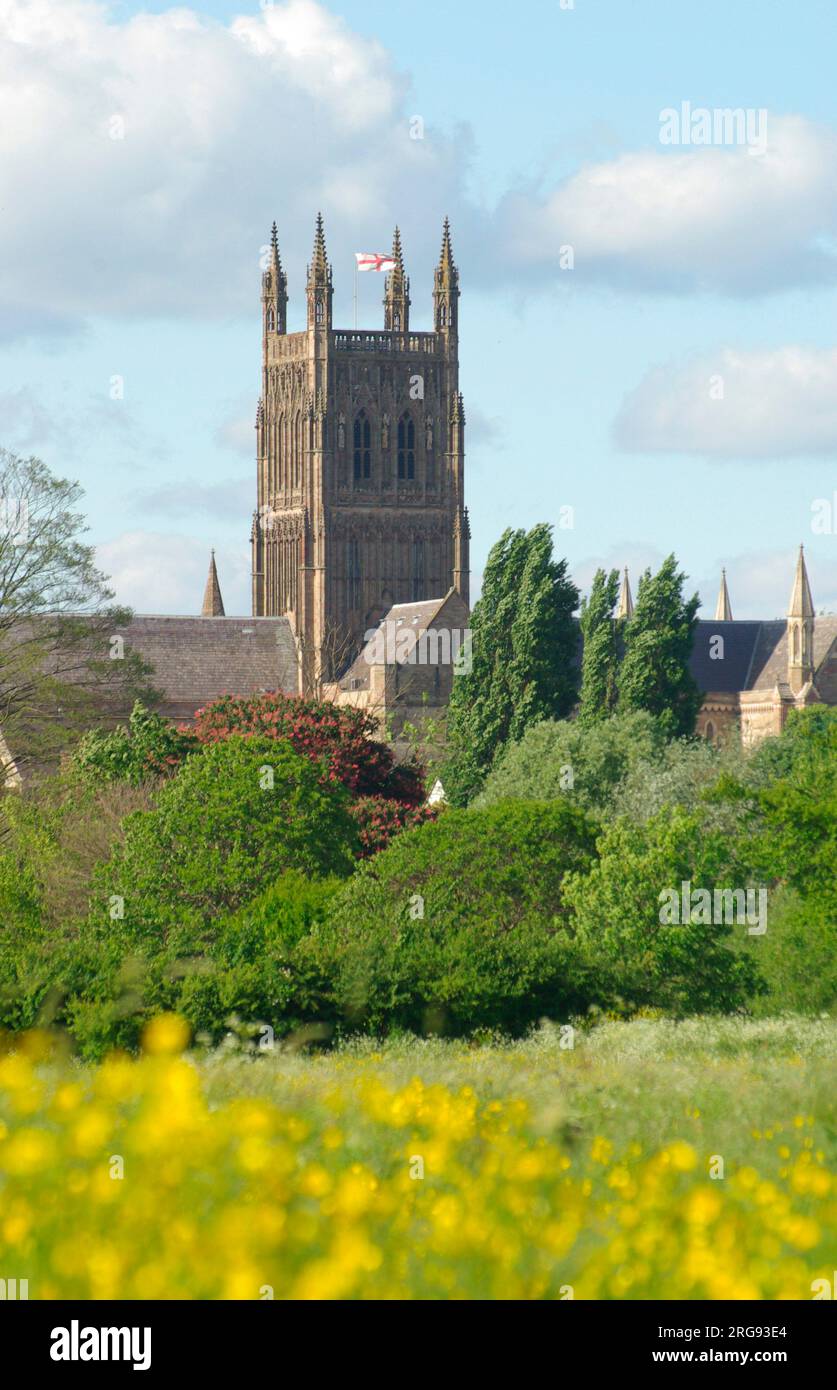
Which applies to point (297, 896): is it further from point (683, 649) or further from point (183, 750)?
point (683, 649)

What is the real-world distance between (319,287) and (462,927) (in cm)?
11530

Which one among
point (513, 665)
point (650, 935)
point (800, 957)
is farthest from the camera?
point (513, 665)

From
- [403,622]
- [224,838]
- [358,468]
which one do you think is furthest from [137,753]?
[358,468]

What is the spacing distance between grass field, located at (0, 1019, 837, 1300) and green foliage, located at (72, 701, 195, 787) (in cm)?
4675

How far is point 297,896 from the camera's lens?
41.8 m

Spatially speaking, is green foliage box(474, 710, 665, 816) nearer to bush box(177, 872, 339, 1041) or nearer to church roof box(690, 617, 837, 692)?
bush box(177, 872, 339, 1041)

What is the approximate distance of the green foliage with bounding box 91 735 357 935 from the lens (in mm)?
43156

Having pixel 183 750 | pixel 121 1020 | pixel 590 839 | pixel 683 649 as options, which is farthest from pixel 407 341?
pixel 121 1020

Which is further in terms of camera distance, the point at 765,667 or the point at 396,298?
the point at 396,298

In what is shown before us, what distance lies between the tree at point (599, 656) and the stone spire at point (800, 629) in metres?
27.8

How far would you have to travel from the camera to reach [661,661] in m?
88.3

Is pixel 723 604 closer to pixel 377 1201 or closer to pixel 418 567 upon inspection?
pixel 418 567

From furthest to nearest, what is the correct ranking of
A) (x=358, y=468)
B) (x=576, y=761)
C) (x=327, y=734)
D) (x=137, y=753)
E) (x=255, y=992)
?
(x=358, y=468), (x=576, y=761), (x=327, y=734), (x=137, y=753), (x=255, y=992)
